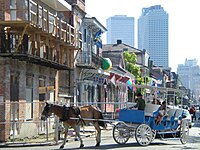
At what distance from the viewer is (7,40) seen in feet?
72.4

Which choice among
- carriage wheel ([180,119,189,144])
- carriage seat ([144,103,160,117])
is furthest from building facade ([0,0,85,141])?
carriage wheel ([180,119,189,144])

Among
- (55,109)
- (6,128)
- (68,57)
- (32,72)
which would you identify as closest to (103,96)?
(68,57)

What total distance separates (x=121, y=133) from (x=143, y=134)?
106 centimetres

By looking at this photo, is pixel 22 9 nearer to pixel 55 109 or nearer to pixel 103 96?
pixel 55 109

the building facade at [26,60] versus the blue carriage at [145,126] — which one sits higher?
the building facade at [26,60]

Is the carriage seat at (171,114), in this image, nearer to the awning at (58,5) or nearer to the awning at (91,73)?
the awning at (58,5)

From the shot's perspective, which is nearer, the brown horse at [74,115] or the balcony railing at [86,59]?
the brown horse at [74,115]

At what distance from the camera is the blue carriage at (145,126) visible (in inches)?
763

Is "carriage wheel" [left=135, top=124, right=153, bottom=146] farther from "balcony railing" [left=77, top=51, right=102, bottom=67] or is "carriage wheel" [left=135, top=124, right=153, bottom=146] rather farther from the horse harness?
"balcony railing" [left=77, top=51, right=102, bottom=67]

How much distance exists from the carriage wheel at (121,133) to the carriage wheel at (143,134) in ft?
2.08

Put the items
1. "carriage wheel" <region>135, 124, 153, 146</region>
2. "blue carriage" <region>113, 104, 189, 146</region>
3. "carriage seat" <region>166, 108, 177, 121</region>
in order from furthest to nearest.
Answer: "carriage seat" <region>166, 108, 177, 121</region>, "blue carriage" <region>113, 104, 189, 146</region>, "carriage wheel" <region>135, 124, 153, 146</region>

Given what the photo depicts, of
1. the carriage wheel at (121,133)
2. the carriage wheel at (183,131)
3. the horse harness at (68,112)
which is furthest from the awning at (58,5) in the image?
the carriage wheel at (183,131)

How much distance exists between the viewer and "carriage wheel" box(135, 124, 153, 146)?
19.2 m

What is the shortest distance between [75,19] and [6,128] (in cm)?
1561
